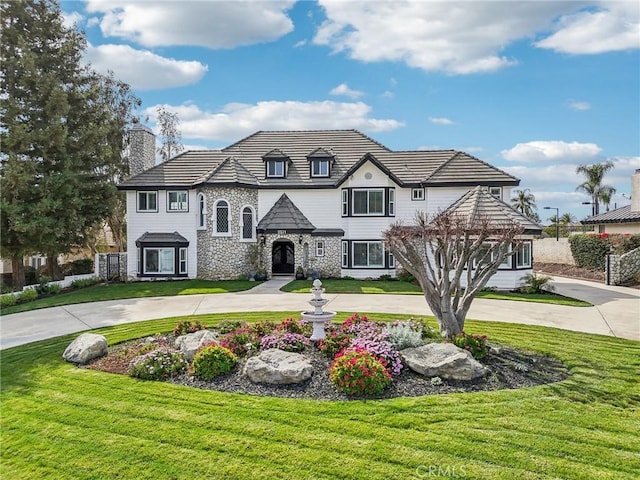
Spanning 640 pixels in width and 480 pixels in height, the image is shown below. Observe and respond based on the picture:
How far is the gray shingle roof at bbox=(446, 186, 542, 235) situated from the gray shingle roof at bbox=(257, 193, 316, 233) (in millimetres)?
8953

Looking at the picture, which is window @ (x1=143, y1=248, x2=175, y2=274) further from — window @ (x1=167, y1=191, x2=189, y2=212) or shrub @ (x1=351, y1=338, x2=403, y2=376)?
shrub @ (x1=351, y1=338, x2=403, y2=376)

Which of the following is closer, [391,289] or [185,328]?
[185,328]

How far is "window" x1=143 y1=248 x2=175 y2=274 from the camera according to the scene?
25.2 metres

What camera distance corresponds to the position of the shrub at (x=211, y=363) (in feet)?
26.6

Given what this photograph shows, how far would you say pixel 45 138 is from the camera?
22.0 m

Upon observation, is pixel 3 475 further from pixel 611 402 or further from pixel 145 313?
pixel 145 313

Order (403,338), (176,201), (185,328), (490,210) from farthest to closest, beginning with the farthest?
(176,201)
(490,210)
(185,328)
(403,338)

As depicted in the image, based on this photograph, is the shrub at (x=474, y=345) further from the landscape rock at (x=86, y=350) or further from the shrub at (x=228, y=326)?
the landscape rock at (x=86, y=350)

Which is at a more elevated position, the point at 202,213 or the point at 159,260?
the point at 202,213

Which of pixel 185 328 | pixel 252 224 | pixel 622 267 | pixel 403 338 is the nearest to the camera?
pixel 403 338

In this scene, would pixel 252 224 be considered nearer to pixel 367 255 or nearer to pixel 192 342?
pixel 367 255

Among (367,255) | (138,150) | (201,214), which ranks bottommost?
(367,255)

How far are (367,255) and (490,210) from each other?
792cm

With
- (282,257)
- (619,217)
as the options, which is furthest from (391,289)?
(619,217)
